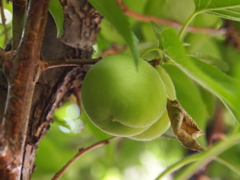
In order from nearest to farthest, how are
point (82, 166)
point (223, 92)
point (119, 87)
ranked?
point (223, 92), point (119, 87), point (82, 166)

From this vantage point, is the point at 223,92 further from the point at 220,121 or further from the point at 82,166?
the point at 82,166

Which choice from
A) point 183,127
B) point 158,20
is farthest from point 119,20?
point 158,20

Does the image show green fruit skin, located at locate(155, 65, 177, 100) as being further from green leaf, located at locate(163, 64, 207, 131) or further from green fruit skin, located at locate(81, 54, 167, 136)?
green leaf, located at locate(163, 64, 207, 131)

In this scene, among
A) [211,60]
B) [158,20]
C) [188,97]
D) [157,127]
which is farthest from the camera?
[158,20]

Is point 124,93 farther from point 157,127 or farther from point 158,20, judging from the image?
point 158,20

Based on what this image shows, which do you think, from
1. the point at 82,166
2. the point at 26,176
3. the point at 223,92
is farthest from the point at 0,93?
the point at 82,166

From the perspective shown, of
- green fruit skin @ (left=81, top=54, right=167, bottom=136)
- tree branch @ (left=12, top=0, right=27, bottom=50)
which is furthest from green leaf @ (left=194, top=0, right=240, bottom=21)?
tree branch @ (left=12, top=0, right=27, bottom=50)

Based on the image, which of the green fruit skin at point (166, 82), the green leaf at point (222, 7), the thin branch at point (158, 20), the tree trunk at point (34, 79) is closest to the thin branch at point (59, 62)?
the tree trunk at point (34, 79)

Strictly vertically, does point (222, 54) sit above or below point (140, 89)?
below
